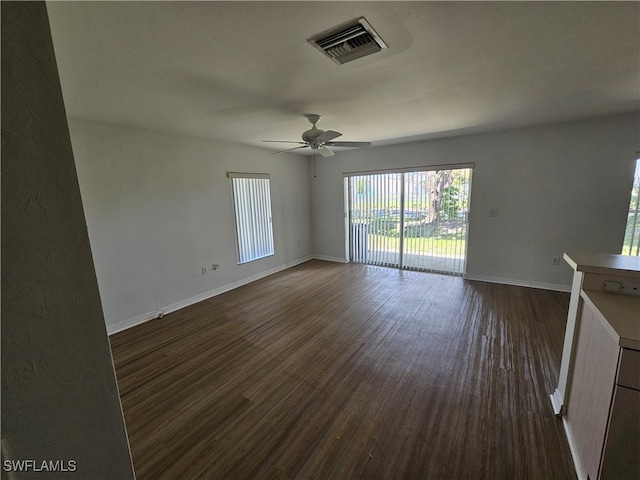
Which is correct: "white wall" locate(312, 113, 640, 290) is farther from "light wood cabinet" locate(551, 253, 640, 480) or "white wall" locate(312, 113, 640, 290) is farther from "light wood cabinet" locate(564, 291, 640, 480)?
"light wood cabinet" locate(564, 291, 640, 480)

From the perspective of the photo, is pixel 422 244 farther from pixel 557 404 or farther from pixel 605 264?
pixel 605 264

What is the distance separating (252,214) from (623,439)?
15.4 feet

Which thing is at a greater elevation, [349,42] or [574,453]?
[349,42]

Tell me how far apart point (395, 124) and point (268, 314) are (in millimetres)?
3028

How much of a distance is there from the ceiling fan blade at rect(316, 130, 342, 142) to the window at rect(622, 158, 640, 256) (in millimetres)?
3862

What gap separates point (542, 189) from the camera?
3.92 meters

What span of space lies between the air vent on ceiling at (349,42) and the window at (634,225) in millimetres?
4029

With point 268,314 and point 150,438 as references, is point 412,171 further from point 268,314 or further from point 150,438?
point 150,438

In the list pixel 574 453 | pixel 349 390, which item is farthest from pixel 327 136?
pixel 574 453

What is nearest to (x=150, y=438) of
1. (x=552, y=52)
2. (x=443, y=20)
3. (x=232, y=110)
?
(x=232, y=110)

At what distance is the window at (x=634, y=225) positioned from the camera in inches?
133

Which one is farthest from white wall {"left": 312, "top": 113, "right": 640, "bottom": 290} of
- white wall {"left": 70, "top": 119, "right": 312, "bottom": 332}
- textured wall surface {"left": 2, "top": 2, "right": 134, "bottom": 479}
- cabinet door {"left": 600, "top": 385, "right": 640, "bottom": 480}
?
textured wall surface {"left": 2, "top": 2, "right": 134, "bottom": 479}

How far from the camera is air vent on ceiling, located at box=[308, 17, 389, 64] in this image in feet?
4.94

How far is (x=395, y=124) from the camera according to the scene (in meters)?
3.51
